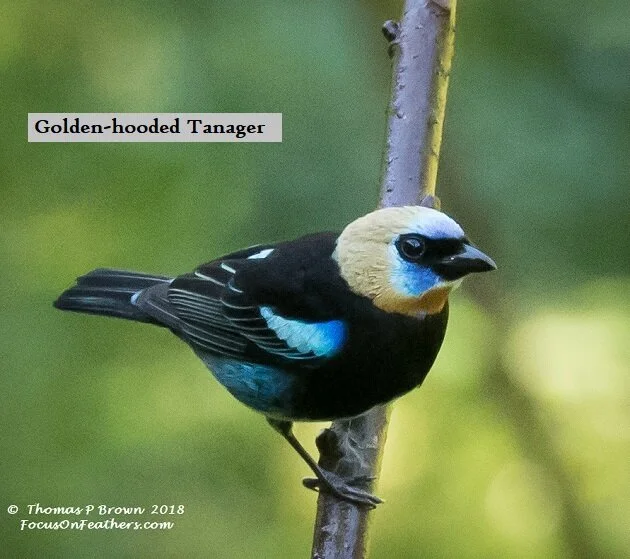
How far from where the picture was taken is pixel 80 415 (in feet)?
4.04

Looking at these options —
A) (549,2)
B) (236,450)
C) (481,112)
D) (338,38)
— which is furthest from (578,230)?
(236,450)

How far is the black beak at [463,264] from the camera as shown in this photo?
915 millimetres

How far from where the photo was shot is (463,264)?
3.02 feet

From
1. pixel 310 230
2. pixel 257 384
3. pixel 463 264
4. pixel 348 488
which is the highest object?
pixel 310 230

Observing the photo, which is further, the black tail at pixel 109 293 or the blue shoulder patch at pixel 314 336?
the black tail at pixel 109 293

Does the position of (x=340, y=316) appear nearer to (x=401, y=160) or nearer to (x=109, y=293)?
(x=401, y=160)

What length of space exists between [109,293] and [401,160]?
16.8 inches

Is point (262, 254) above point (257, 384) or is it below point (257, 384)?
above

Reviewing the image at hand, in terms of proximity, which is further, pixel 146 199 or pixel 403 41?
pixel 146 199

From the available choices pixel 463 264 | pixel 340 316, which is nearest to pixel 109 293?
pixel 340 316

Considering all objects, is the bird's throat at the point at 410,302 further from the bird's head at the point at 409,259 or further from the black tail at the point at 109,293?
the black tail at the point at 109,293

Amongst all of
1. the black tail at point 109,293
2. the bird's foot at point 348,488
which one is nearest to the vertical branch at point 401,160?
the bird's foot at point 348,488

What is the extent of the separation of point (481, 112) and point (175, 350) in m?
0.55

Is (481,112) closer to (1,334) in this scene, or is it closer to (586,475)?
(586,475)
